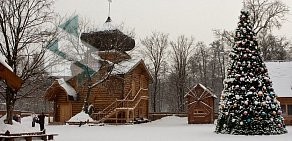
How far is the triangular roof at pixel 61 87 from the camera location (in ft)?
124

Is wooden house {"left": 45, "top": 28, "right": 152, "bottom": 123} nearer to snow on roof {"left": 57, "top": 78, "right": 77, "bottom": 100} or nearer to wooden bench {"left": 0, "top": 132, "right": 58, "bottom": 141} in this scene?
snow on roof {"left": 57, "top": 78, "right": 77, "bottom": 100}

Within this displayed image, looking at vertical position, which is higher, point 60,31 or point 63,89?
point 60,31

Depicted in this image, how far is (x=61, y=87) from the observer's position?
37.7m

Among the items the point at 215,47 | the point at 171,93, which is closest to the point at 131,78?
the point at 215,47

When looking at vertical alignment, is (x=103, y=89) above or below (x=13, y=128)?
above

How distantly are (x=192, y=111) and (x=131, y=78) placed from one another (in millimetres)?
6325

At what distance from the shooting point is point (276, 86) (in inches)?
1369

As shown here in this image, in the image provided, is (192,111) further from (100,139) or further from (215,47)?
(215,47)

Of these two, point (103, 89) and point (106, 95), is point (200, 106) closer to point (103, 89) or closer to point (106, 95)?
point (106, 95)

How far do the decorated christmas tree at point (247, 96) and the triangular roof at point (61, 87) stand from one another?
18276 millimetres

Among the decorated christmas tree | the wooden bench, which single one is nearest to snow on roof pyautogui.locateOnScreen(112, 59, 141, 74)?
the decorated christmas tree

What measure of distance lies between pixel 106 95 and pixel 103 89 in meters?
0.66

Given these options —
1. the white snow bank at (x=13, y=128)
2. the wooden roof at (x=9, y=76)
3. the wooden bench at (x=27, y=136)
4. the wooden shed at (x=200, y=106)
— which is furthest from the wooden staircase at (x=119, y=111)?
the wooden roof at (x=9, y=76)

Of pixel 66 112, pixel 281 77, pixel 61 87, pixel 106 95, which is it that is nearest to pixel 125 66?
pixel 106 95
